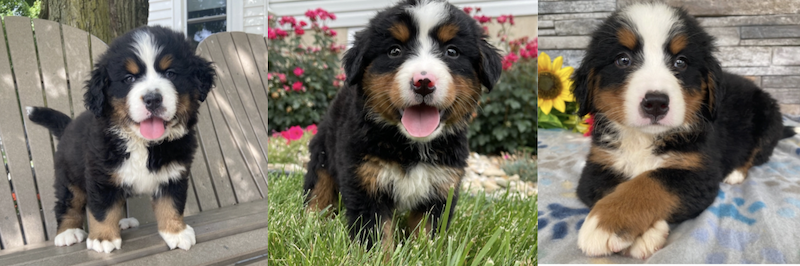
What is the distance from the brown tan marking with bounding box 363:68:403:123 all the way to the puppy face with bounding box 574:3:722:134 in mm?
661

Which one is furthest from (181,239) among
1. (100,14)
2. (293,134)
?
(293,134)

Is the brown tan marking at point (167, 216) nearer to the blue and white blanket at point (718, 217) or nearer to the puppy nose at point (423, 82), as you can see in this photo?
the puppy nose at point (423, 82)

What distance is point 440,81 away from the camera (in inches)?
69.6

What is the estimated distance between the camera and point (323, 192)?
2.52m

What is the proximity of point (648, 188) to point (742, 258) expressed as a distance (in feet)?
1.14

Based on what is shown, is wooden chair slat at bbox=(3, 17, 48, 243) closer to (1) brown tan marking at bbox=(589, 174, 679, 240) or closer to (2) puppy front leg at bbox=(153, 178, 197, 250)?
(2) puppy front leg at bbox=(153, 178, 197, 250)

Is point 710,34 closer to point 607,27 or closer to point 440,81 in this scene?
point 607,27

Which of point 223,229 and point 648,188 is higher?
point 648,188

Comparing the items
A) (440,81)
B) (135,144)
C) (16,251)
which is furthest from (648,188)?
(16,251)

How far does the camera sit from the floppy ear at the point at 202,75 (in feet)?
5.11

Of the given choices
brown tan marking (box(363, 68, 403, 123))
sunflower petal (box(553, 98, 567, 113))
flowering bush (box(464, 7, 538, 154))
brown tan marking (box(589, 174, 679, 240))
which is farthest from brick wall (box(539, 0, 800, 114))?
flowering bush (box(464, 7, 538, 154))

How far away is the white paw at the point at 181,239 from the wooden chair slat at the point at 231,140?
0.76 ft

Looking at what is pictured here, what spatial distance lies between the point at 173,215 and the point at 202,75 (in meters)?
0.46

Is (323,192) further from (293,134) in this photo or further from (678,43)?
(293,134)
